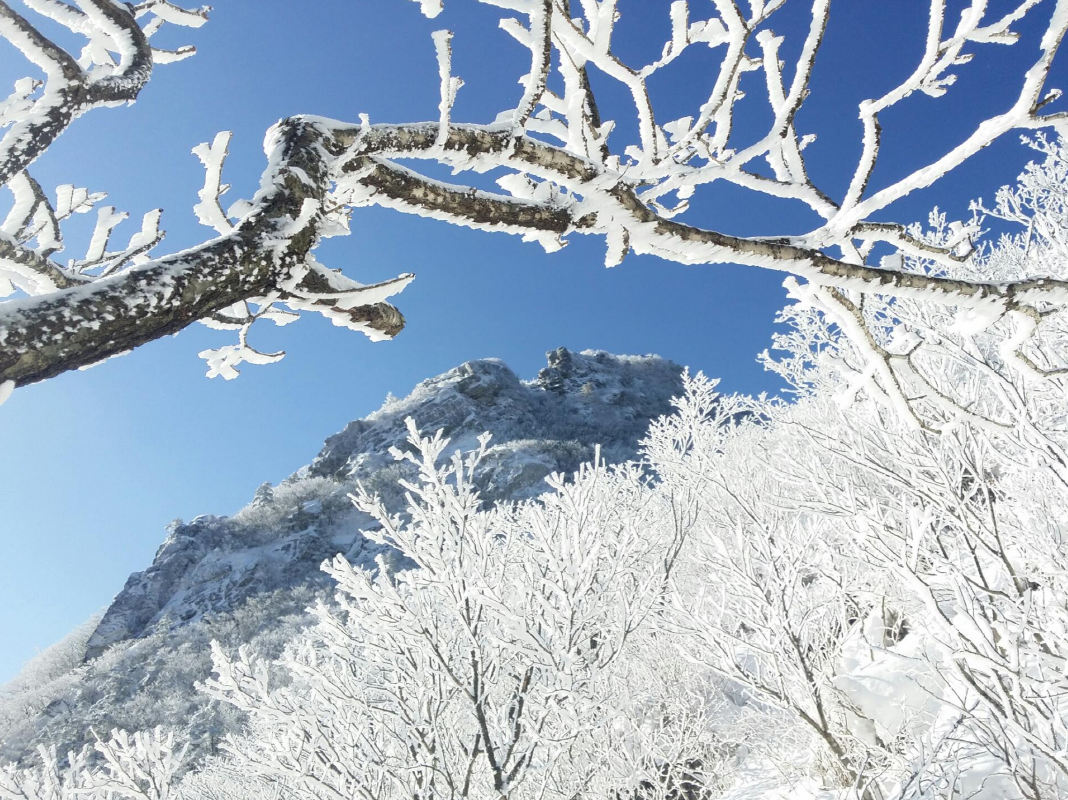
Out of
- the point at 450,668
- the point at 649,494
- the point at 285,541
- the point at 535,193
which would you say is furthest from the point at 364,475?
the point at 535,193

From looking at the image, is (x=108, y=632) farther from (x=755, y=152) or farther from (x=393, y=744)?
(x=755, y=152)

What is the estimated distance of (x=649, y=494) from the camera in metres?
9.29

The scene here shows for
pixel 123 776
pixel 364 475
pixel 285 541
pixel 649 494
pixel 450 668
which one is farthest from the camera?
pixel 364 475

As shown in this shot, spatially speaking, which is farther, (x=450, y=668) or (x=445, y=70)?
(x=450, y=668)

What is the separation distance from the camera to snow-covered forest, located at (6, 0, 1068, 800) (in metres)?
0.98

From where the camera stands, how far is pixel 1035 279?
1.36 metres

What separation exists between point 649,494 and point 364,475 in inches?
1470

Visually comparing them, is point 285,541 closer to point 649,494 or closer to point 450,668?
point 649,494

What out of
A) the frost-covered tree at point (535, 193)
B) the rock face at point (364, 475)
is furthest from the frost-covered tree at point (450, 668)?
the rock face at point (364, 475)

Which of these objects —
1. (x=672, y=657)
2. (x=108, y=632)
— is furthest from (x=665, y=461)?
(x=108, y=632)

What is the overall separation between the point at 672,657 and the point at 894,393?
10.2 m

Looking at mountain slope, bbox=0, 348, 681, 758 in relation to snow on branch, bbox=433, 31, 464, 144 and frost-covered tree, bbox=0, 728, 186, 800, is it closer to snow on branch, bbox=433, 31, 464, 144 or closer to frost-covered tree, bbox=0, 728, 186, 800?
frost-covered tree, bbox=0, 728, 186, 800

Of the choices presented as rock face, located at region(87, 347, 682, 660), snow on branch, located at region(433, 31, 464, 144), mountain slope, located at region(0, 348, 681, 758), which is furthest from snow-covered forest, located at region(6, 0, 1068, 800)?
rock face, located at region(87, 347, 682, 660)

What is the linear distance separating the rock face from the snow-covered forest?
53.9 feet
